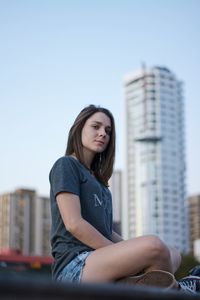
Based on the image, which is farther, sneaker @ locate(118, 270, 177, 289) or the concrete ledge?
sneaker @ locate(118, 270, 177, 289)

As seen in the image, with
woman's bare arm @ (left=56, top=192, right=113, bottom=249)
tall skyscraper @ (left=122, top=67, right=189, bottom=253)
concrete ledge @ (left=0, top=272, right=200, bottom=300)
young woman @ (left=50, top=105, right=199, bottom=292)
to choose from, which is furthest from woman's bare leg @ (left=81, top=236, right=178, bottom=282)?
tall skyscraper @ (left=122, top=67, right=189, bottom=253)

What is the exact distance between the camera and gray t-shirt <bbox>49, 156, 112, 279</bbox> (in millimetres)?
2379

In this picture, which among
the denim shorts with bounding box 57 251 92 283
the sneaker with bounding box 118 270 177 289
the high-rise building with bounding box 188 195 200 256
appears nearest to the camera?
the sneaker with bounding box 118 270 177 289

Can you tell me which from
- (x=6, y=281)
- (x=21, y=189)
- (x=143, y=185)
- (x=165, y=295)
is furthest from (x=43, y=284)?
(x=143, y=185)

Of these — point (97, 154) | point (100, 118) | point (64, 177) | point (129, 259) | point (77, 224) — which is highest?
point (100, 118)

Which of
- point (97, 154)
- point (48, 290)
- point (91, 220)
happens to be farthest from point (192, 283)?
point (48, 290)

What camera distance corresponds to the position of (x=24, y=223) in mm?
92812

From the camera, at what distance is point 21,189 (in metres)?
98.8

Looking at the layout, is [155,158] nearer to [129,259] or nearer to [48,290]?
[129,259]

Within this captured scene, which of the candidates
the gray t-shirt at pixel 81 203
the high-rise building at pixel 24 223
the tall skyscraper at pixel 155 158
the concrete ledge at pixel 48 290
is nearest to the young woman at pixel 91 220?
the gray t-shirt at pixel 81 203

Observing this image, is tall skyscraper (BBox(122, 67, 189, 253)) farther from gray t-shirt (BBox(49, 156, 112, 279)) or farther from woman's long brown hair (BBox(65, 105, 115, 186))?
gray t-shirt (BBox(49, 156, 112, 279))

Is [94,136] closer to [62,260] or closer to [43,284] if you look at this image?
[62,260]

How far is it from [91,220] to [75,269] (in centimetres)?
31

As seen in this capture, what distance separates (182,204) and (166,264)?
10830cm
